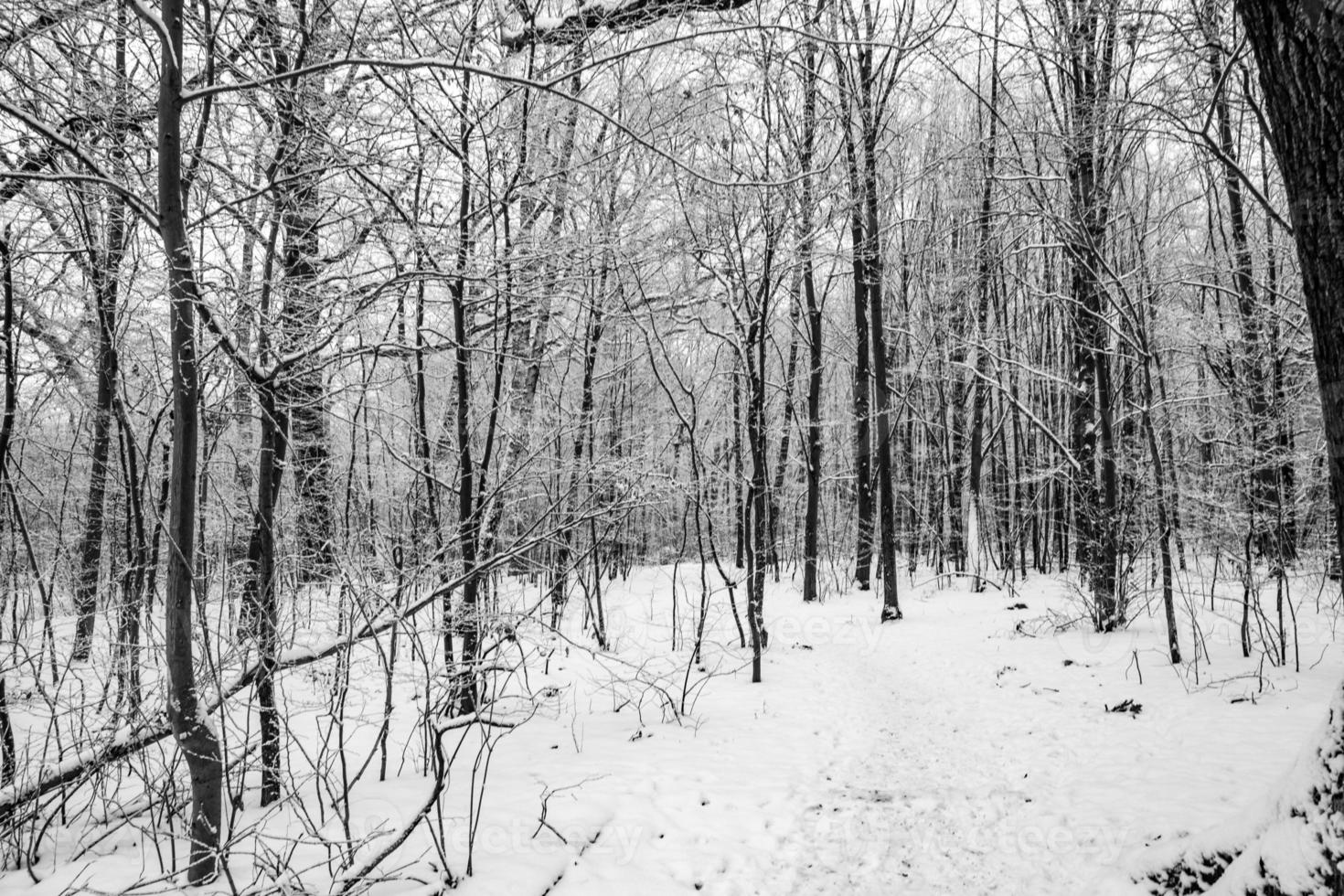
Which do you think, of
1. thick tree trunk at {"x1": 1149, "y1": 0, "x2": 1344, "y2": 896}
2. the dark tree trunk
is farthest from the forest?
the dark tree trunk

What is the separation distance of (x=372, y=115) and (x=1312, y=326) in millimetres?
4835

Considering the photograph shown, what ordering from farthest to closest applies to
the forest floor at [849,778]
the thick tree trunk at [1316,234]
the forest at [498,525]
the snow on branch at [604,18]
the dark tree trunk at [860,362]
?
1. the dark tree trunk at [860,362]
2. the snow on branch at [604,18]
3. the forest floor at [849,778]
4. the forest at [498,525]
5. the thick tree trunk at [1316,234]

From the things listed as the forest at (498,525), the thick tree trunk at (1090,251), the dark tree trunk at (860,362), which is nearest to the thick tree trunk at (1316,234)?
the forest at (498,525)

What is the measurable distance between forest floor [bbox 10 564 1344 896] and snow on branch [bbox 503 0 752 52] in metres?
4.14

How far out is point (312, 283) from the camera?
3795 mm

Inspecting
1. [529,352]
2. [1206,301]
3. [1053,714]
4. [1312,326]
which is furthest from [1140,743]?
[1206,301]

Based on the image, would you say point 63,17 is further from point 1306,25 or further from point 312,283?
point 1306,25

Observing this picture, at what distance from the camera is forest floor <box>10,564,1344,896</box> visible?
3.26m

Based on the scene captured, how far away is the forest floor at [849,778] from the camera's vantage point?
3258mm

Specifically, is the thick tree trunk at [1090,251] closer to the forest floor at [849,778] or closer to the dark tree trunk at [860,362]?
the forest floor at [849,778]

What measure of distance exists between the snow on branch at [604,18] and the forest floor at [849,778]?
4.14m

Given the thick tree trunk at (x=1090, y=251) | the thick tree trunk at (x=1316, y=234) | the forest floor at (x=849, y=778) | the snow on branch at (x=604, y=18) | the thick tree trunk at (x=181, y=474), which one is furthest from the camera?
the thick tree trunk at (x=1090, y=251)

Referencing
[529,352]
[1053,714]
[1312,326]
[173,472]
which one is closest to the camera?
[1312,326]

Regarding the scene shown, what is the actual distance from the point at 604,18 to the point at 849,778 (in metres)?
5.39
